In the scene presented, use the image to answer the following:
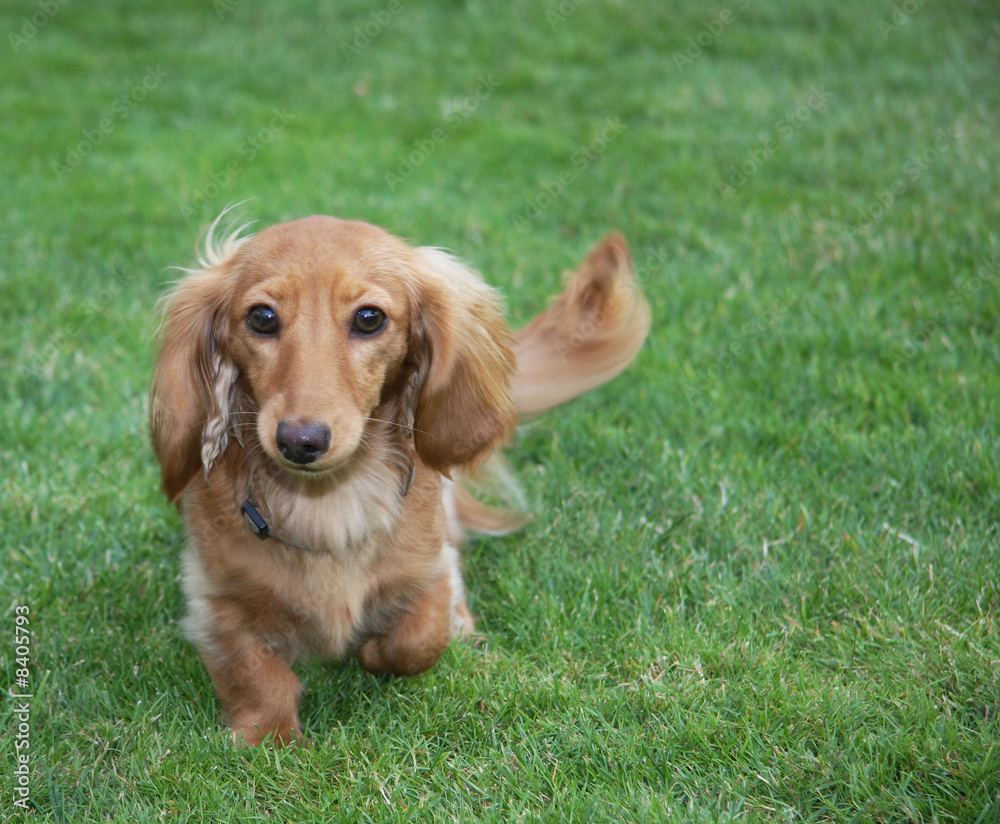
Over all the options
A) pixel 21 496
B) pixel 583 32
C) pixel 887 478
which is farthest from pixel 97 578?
pixel 583 32

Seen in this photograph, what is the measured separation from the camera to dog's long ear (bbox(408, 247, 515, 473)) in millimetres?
2188

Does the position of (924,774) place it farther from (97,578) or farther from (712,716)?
(97,578)

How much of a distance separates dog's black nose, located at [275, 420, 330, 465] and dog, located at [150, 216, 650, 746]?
166 mm

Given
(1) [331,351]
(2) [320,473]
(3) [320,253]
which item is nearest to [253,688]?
(2) [320,473]

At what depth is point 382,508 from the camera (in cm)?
220

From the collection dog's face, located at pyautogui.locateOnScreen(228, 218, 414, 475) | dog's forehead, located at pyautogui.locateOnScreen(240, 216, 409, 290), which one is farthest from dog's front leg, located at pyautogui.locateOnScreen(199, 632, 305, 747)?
dog's forehead, located at pyautogui.locateOnScreen(240, 216, 409, 290)

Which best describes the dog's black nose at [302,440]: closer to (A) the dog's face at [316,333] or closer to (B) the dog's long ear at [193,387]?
(A) the dog's face at [316,333]

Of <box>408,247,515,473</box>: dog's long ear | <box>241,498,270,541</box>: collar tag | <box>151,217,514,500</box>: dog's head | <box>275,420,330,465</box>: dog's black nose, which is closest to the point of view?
<box>275,420,330,465</box>: dog's black nose

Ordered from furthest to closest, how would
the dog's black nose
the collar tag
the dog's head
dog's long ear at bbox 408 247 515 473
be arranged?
dog's long ear at bbox 408 247 515 473 < the collar tag < the dog's head < the dog's black nose

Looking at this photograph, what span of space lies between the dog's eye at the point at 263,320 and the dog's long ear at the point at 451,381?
33 centimetres

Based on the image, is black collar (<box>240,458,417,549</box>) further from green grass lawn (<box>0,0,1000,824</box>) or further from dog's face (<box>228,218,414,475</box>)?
green grass lawn (<box>0,0,1000,824</box>)

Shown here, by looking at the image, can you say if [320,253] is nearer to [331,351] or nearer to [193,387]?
[331,351]

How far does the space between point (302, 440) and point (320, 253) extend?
0.43m

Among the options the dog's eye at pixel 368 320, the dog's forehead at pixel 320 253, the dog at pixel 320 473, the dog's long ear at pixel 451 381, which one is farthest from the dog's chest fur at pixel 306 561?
the dog's forehead at pixel 320 253
